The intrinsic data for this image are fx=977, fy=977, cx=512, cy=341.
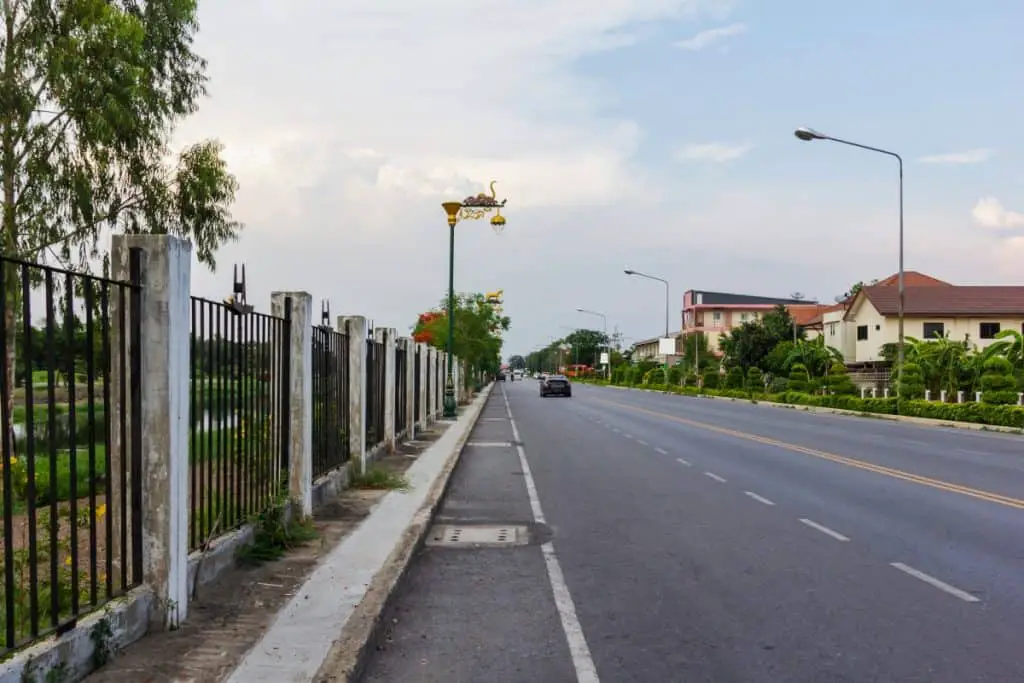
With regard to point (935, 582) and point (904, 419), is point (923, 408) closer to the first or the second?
point (904, 419)

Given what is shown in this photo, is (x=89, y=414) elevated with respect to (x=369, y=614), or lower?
elevated

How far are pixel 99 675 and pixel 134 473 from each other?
1.24 meters

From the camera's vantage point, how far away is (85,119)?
18.1 metres

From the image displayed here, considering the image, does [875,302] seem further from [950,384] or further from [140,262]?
[140,262]

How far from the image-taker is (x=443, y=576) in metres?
8.62

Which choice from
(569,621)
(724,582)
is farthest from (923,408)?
(569,621)

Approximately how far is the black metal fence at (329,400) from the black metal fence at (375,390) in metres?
2.10

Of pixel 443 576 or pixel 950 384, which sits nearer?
pixel 443 576

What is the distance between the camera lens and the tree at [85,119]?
1742cm

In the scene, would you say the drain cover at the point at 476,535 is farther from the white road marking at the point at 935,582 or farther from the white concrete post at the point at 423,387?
the white concrete post at the point at 423,387

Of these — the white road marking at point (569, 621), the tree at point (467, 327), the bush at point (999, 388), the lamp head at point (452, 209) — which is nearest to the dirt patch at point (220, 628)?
the white road marking at point (569, 621)

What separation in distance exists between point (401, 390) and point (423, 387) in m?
5.77

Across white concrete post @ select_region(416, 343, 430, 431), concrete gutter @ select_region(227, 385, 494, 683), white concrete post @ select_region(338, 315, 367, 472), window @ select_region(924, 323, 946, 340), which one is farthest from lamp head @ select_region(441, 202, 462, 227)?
window @ select_region(924, 323, 946, 340)

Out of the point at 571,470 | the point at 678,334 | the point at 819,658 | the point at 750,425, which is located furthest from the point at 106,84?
the point at 678,334
